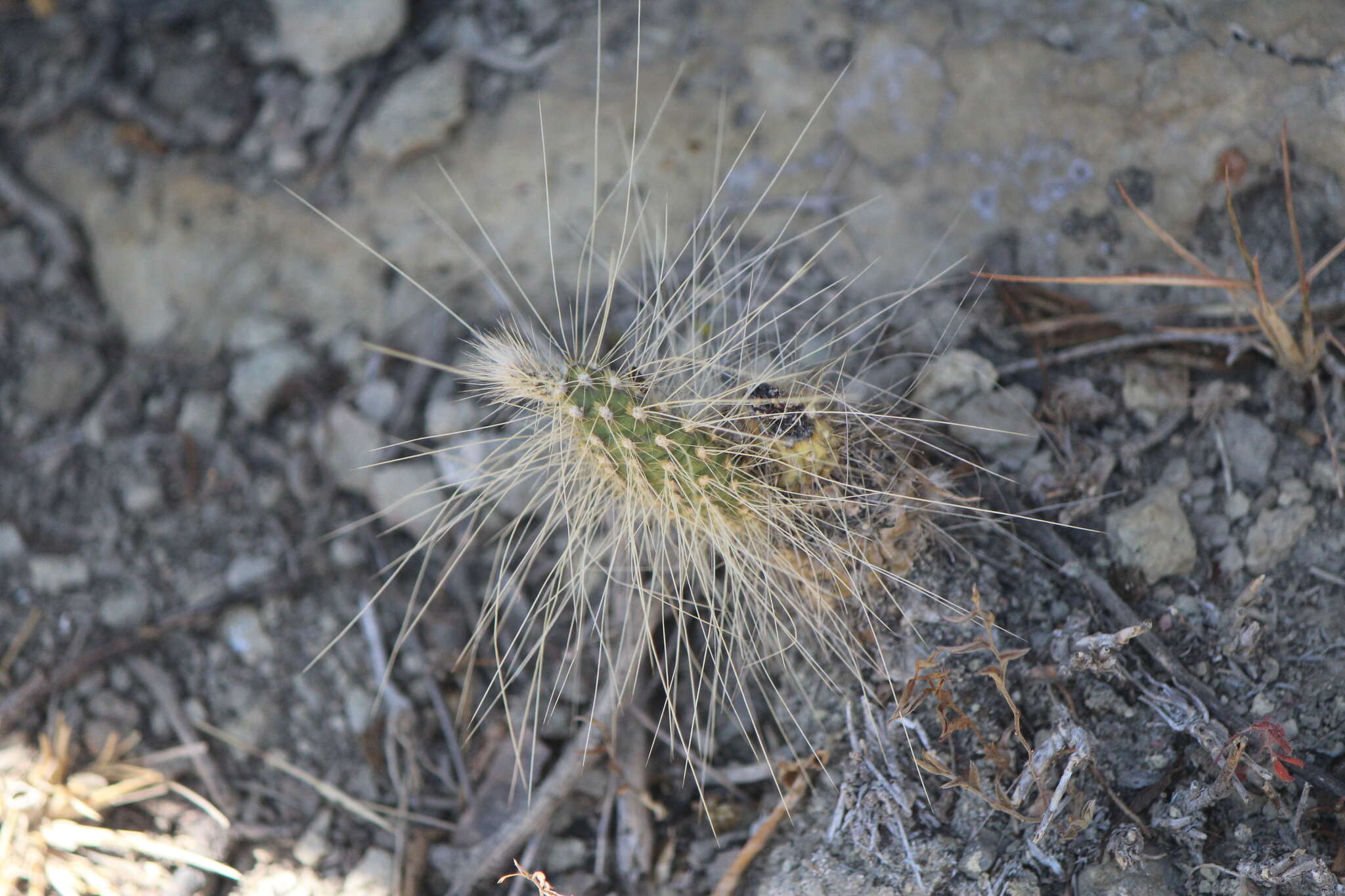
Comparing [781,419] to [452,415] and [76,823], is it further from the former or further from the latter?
[76,823]

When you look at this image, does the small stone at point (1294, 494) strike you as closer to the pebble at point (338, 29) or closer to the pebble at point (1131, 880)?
the pebble at point (1131, 880)

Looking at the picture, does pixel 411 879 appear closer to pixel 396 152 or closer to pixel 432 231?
pixel 432 231

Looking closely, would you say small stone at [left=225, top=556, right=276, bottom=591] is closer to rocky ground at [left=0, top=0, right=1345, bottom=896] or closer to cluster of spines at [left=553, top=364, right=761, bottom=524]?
rocky ground at [left=0, top=0, right=1345, bottom=896]

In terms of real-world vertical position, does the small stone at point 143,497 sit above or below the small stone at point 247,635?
above

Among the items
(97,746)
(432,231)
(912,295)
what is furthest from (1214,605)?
(97,746)

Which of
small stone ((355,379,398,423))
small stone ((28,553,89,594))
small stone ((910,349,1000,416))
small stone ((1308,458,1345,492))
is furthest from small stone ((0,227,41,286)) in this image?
small stone ((1308,458,1345,492))

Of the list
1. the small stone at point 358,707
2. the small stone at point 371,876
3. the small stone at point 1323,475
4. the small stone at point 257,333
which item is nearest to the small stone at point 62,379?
the small stone at point 257,333
